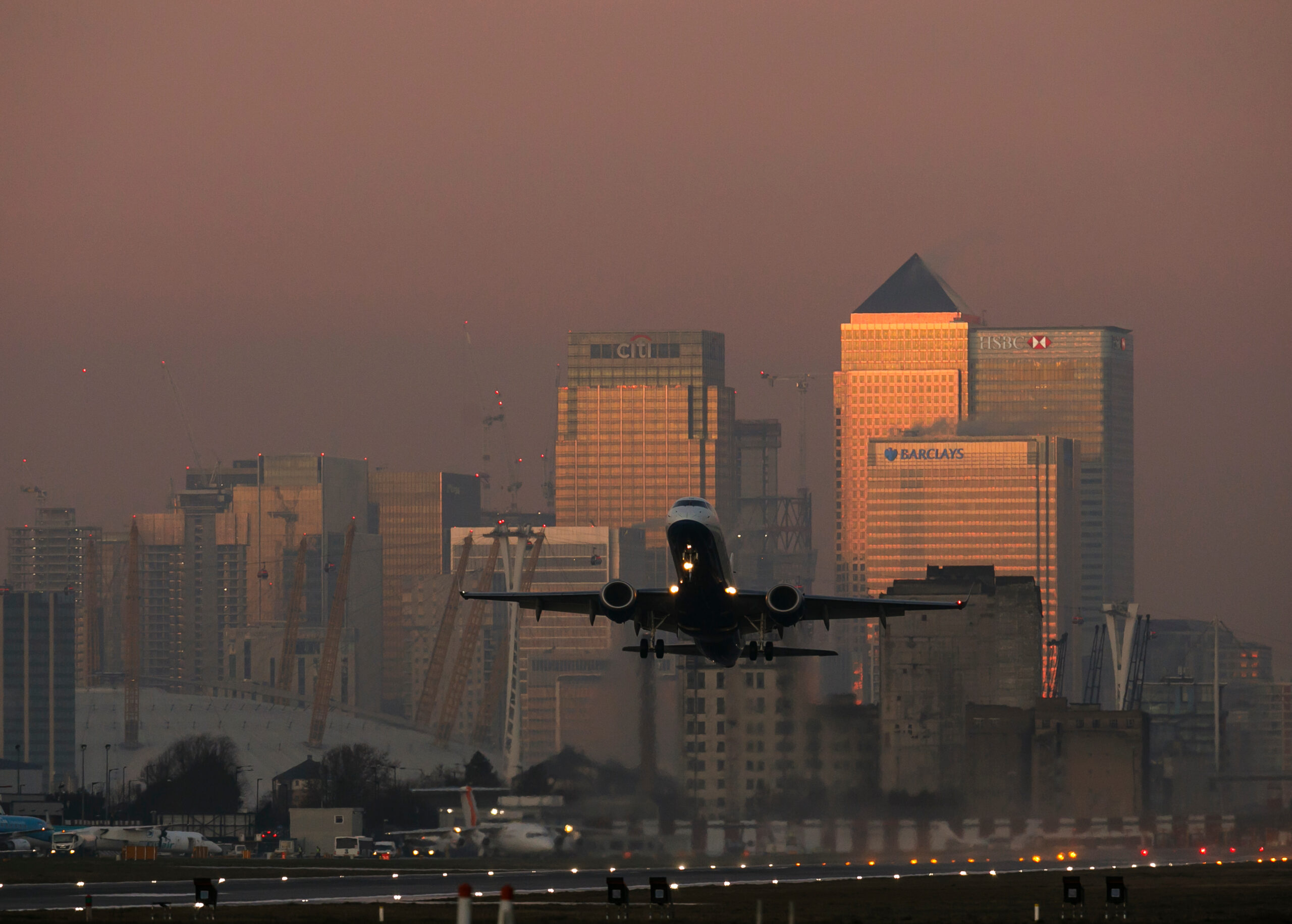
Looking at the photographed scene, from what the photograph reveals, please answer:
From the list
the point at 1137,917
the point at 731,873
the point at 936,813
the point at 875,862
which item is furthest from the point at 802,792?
the point at 1137,917

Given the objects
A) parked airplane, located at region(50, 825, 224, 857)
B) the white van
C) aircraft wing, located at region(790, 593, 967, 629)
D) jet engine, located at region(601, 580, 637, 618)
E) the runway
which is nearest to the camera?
jet engine, located at region(601, 580, 637, 618)

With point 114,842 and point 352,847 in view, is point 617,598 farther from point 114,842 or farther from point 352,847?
point 114,842

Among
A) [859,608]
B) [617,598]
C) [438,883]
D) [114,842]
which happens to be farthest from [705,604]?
[114,842]

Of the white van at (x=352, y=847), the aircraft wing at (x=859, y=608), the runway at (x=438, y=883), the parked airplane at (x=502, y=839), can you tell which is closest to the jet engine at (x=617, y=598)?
the aircraft wing at (x=859, y=608)

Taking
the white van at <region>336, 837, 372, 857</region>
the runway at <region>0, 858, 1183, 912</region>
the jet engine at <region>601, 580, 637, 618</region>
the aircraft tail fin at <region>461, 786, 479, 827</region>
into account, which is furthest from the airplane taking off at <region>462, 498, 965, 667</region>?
the white van at <region>336, 837, 372, 857</region>

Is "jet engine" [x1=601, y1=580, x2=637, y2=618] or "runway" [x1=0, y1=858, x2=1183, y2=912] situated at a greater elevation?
"jet engine" [x1=601, y1=580, x2=637, y2=618]

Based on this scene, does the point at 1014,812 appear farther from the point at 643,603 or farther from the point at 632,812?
the point at 643,603

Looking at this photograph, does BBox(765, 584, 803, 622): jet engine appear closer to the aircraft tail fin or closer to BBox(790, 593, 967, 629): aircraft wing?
BBox(790, 593, 967, 629): aircraft wing

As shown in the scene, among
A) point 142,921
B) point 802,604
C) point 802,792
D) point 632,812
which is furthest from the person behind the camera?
point 802,792
